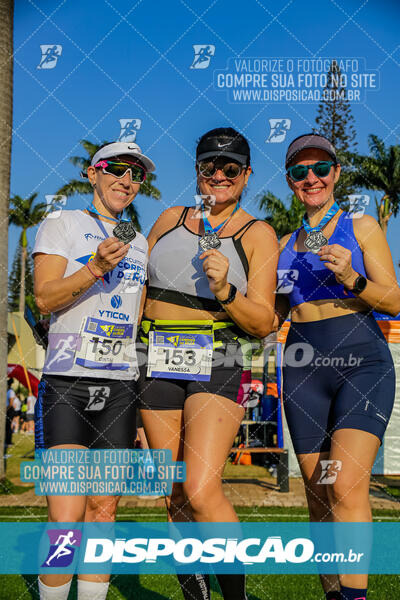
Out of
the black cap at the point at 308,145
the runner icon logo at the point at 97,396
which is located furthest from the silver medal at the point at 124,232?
the black cap at the point at 308,145

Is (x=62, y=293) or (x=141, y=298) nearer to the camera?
(x=62, y=293)

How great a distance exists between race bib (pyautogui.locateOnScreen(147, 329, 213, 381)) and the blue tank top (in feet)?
Result: 1.82

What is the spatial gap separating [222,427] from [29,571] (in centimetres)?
338

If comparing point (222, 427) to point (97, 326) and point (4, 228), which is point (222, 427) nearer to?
point (97, 326)

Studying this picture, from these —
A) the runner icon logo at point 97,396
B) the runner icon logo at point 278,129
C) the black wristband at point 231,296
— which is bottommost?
the runner icon logo at point 97,396

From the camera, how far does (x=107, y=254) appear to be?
8.91ft

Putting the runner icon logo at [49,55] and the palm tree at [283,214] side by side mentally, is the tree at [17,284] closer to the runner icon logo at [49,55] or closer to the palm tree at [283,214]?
the palm tree at [283,214]

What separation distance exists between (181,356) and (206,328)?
0.63 feet

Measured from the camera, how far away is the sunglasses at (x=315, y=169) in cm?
316

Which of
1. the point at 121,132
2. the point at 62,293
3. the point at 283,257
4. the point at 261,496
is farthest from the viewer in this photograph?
the point at 261,496

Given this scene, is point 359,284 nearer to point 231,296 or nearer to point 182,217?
point 231,296

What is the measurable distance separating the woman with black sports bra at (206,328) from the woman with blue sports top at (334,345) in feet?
0.84

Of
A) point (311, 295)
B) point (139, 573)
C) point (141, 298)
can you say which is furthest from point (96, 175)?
point (139, 573)

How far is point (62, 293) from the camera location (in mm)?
2855
